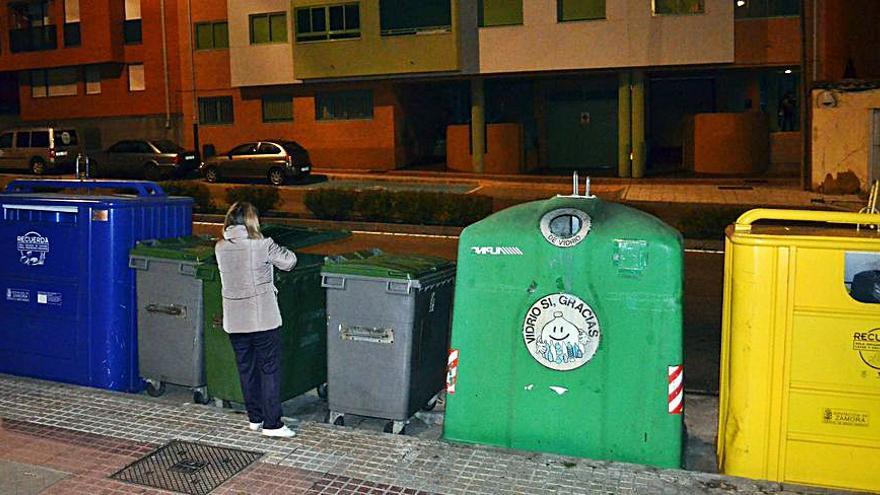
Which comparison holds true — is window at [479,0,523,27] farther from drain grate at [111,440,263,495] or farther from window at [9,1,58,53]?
drain grate at [111,440,263,495]

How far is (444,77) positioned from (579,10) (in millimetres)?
5080

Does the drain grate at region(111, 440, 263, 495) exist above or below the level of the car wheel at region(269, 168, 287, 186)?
below

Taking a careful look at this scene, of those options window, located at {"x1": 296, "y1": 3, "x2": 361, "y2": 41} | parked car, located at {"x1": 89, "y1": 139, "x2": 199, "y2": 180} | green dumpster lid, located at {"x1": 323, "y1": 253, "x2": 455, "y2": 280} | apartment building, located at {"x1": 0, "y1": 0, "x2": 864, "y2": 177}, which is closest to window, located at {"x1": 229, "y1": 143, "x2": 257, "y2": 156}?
parked car, located at {"x1": 89, "y1": 139, "x2": 199, "y2": 180}

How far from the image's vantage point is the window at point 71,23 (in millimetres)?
40094

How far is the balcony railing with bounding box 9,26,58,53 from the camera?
1602 inches

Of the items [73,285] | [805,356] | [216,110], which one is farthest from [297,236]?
[216,110]

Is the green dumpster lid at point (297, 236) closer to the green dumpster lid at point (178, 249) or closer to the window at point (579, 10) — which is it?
the green dumpster lid at point (178, 249)

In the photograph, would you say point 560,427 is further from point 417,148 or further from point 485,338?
point 417,148

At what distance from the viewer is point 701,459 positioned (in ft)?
22.1

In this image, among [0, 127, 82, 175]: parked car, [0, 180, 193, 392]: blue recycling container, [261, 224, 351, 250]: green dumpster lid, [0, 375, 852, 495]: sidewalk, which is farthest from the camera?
[0, 127, 82, 175]: parked car

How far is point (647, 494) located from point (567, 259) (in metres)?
1.56

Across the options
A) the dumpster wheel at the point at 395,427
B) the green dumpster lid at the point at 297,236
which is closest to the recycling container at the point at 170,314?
the green dumpster lid at the point at 297,236

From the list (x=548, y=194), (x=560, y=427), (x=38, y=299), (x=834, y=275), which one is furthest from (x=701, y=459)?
(x=548, y=194)

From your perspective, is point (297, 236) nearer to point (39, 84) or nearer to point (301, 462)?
point (301, 462)
